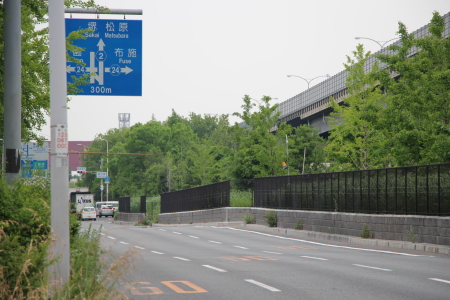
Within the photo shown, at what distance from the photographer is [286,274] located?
13.2 meters

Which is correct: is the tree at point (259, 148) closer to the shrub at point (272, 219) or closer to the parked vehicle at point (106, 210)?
the shrub at point (272, 219)

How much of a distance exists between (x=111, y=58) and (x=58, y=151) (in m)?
12.0

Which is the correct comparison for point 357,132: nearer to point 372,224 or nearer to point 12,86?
point 372,224

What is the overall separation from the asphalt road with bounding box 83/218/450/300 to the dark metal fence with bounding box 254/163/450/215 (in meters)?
2.36

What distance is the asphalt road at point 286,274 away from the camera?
10383 millimetres

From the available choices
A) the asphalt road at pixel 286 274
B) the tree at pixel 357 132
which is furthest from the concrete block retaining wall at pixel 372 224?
the tree at pixel 357 132

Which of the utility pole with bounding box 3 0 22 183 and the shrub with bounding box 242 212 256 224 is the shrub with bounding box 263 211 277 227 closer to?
the shrub with bounding box 242 212 256 224

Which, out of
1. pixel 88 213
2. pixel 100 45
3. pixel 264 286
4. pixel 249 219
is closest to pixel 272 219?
pixel 249 219

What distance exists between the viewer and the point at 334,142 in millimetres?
42562

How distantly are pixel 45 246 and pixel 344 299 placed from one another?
4.59 m

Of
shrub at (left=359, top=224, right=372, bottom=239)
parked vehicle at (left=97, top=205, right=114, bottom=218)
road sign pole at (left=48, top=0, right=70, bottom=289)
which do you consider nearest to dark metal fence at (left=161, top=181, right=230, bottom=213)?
shrub at (left=359, top=224, right=372, bottom=239)

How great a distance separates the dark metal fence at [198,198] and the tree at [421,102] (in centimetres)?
1740

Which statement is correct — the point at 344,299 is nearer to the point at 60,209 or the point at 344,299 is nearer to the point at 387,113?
the point at 60,209

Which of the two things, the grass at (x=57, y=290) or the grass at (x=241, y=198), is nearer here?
the grass at (x=57, y=290)
